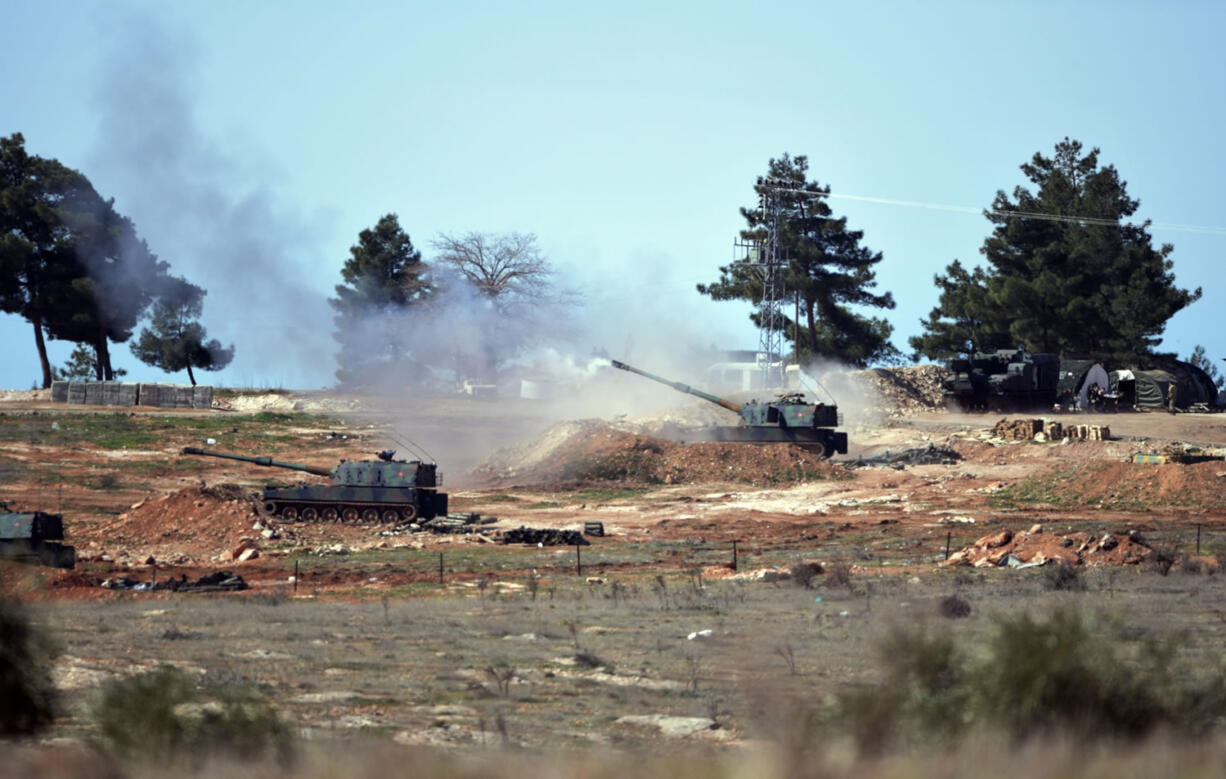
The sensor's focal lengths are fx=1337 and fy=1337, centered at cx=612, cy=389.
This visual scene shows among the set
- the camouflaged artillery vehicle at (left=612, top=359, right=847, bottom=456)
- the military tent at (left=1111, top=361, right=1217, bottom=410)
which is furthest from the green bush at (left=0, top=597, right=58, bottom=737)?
the military tent at (left=1111, top=361, right=1217, bottom=410)

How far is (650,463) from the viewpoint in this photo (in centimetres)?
4412

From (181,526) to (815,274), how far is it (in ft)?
138

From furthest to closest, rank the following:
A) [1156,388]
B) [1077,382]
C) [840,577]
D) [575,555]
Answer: [1156,388]
[1077,382]
[575,555]
[840,577]

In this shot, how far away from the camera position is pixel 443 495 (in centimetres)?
3553

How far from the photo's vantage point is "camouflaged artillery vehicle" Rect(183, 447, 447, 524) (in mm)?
34156

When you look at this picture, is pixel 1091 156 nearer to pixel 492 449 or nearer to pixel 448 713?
pixel 492 449

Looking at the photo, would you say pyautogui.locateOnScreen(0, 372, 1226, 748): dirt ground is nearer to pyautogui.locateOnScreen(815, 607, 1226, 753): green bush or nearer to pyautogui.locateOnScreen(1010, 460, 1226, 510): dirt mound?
pyautogui.locateOnScreen(1010, 460, 1226, 510): dirt mound

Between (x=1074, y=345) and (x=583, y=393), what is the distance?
81.8 ft

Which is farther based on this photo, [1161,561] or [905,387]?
[905,387]

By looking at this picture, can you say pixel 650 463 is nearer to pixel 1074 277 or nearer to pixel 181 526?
pixel 181 526

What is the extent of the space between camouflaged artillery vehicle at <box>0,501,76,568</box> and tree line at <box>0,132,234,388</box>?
38.6 m

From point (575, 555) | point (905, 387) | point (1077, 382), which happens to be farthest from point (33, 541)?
point (905, 387)

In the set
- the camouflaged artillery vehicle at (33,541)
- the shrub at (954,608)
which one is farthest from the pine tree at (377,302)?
the shrub at (954,608)

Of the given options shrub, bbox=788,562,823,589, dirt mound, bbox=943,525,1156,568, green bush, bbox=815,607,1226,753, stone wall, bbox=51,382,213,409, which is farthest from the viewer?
stone wall, bbox=51,382,213,409
